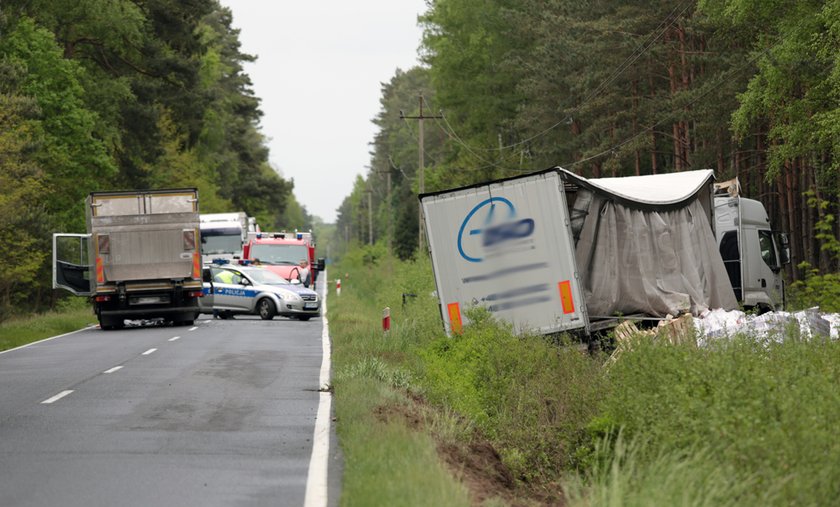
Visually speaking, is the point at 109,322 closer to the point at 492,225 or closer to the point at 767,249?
the point at 767,249

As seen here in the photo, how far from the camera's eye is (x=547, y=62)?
54969mm

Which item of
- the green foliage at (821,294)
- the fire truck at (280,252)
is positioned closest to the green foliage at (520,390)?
the green foliage at (821,294)

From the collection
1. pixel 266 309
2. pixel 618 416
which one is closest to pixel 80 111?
pixel 266 309

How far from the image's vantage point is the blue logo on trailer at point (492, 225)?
17.9m

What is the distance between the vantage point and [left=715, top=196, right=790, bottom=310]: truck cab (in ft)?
84.2

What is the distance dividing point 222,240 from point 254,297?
34.7ft

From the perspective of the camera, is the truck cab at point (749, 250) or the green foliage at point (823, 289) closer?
the truck cab at point (749, 250)

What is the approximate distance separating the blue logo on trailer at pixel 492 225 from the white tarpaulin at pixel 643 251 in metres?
0.96

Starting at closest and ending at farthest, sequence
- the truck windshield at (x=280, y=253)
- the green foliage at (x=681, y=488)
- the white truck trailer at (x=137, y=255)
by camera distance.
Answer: the green foliage at (x=681, y=488)
the white truck trailer at (x=137, y=255)
the truck windshield at (x=280, y=253)

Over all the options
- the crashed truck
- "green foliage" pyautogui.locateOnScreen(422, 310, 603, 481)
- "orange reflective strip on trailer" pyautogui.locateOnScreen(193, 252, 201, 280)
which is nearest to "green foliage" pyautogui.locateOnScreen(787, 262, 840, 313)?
the crashed truck

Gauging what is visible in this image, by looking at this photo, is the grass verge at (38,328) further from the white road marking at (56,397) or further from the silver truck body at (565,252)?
the silver truck body at (565,252)

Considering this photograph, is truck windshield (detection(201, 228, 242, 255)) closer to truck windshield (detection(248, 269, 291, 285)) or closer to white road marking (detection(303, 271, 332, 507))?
truck windshield (detection(248, 269, 291, 285))

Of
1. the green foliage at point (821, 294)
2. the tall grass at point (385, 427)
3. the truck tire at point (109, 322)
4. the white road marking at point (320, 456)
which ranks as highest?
the truck tire at point (109, 322)

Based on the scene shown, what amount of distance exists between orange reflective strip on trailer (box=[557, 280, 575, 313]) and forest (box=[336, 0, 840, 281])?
11220mm
